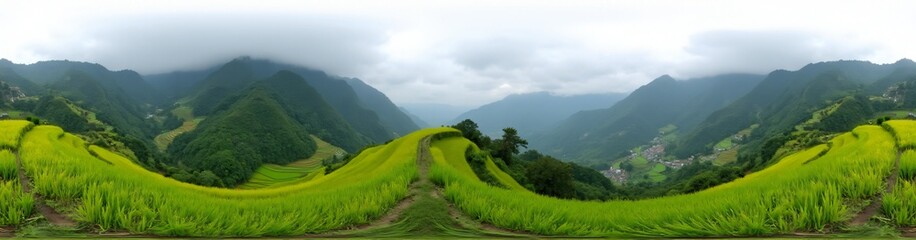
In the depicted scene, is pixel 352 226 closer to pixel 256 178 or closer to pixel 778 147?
pixel 778 147

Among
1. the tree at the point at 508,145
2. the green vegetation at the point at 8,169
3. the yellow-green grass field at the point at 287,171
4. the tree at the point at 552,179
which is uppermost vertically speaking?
the green vegetation at the point at 8,169

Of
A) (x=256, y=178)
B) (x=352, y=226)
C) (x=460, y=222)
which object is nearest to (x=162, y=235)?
(x=352, y=226)

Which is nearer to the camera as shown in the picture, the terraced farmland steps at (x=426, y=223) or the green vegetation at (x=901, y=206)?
the green vegetation at (x=901, y=206)

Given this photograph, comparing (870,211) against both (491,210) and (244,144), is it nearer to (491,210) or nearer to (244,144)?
(491,210)

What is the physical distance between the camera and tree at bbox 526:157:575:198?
150 ft

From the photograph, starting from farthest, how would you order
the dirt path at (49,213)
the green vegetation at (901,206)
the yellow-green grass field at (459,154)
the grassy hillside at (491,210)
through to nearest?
the yellow-green grass field at (459,154) → the dirt path at (49,213) → the grassy hillside at (491,210) → the green vegetation at (901,206)

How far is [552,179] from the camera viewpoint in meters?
45.9

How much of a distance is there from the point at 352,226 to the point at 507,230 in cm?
226

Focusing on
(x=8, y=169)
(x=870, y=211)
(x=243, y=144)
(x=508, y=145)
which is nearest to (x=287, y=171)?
(x=243, y=144)

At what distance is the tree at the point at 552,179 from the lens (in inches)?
1800

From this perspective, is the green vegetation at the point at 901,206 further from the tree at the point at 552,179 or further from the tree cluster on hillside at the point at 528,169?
the tree at the point at 552,179

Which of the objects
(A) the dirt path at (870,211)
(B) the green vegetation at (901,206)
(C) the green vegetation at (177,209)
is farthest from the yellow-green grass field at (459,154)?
(B) the green vegetation at (901,206)

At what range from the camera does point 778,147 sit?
253 ft

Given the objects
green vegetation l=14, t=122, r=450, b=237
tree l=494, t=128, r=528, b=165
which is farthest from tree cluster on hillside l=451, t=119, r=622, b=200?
green vegetation l=14, t=122, r=450, b=237
